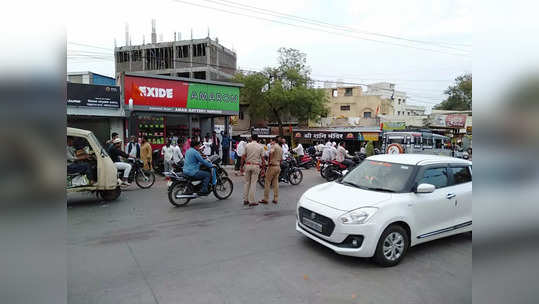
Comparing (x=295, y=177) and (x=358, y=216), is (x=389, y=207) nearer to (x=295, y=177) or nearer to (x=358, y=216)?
(x=358, y=216)

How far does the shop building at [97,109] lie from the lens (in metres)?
13.1

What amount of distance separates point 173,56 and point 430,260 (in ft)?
189

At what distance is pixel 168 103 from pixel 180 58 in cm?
4249

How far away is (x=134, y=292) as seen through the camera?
134 inches

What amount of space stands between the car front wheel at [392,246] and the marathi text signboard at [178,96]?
13.0 meters

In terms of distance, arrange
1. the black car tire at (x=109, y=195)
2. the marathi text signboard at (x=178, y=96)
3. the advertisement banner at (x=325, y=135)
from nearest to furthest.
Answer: the black car tire at (x=109, y=195) → the marathi text signboard at (x=178, y=96) → the advertisement banner at (x=325, y=135)

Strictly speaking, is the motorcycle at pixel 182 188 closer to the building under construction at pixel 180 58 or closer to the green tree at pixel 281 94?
the green tree at pixel 281 94

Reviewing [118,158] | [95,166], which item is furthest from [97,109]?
[95,166]

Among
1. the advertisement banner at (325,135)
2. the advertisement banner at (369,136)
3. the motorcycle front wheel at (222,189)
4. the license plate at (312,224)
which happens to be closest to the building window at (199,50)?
the advertisement banner at (325,135)

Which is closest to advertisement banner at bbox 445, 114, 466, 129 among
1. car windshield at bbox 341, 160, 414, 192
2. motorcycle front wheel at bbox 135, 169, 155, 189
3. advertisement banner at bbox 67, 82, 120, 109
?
advertisement banner at bbox 67, 82, 120, 109

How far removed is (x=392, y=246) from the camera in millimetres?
4230

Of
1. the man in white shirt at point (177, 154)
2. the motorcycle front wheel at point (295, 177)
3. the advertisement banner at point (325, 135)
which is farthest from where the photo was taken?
the advertisement banner at point (325, 135)
